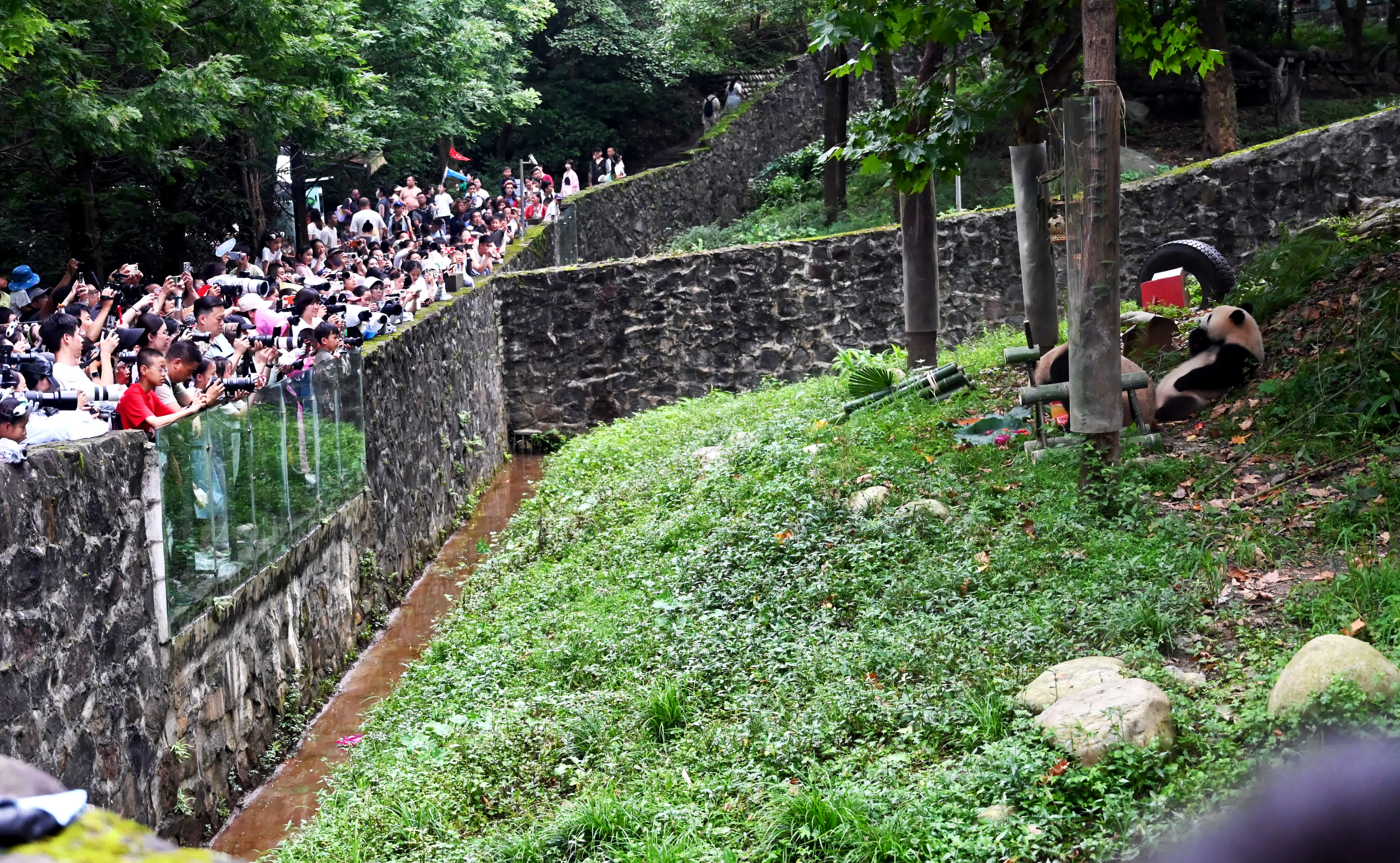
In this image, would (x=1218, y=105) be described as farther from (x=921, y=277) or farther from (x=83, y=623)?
(x=83, y=623)

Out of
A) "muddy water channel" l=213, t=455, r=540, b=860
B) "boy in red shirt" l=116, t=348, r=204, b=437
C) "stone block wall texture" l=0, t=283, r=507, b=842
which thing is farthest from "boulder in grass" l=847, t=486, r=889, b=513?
"boy in red shirt" l=116, t=348, r=204, b=437

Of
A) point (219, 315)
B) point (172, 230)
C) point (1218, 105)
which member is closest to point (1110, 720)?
point (219, 315)

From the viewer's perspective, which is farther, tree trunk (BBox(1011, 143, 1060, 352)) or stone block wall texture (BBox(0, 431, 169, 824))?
tree trunk (BBox(1011, 143, 1060, 352))

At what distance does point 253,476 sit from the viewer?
8945mm

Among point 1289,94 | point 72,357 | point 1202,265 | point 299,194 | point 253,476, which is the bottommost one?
point 253,476

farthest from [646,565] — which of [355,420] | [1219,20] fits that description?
[1219,20]

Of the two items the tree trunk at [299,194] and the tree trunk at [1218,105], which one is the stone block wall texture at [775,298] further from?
the tree trunk at [299,194]

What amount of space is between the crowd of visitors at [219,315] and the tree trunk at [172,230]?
40 centimetres

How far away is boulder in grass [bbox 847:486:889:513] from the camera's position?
8648mm

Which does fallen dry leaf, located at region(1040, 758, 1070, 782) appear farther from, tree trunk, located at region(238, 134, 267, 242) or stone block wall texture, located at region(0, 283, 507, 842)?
tree trunk, located at region(238, 134, 267, 242)

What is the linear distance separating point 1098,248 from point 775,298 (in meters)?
11.3

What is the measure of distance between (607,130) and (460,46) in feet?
31.3

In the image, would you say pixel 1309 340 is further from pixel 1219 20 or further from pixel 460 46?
pixel 460 46

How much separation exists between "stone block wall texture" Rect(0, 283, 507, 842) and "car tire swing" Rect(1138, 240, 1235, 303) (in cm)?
808
